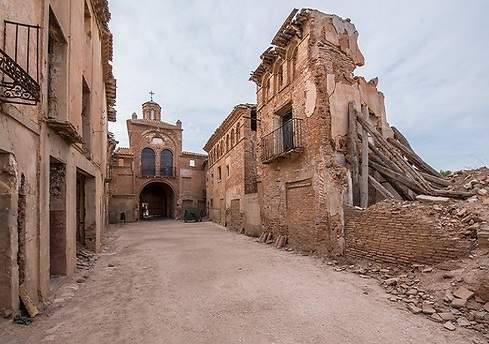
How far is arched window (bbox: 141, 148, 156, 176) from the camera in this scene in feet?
100

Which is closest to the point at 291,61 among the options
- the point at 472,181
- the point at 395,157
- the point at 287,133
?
the point at 287,133

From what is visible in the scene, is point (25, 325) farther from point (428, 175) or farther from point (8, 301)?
point (428, 175)

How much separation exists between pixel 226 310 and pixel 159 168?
27871mm

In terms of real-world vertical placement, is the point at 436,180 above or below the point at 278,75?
below

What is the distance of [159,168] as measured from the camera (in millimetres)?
31094

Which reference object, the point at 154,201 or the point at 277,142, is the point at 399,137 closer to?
the point at 277,142

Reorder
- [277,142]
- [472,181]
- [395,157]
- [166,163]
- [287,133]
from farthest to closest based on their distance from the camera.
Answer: [166,163], [277,142], [287,133], [395,157], [472,181]

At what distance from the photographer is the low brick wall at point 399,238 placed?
589cm

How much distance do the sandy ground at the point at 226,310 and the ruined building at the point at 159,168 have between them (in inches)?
874

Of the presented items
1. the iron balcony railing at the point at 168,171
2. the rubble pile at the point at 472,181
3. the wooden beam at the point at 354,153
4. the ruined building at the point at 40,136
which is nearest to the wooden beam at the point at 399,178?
the wooden beam at the point at 354,153

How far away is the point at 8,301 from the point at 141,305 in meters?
1.91

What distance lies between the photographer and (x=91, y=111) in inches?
374

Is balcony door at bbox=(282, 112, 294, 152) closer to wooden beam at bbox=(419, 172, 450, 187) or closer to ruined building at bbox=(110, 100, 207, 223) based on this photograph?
wooden beam at bbox=(419, 172, 450, 187)

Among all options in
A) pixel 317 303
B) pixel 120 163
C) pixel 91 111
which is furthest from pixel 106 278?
pixel 120 163
